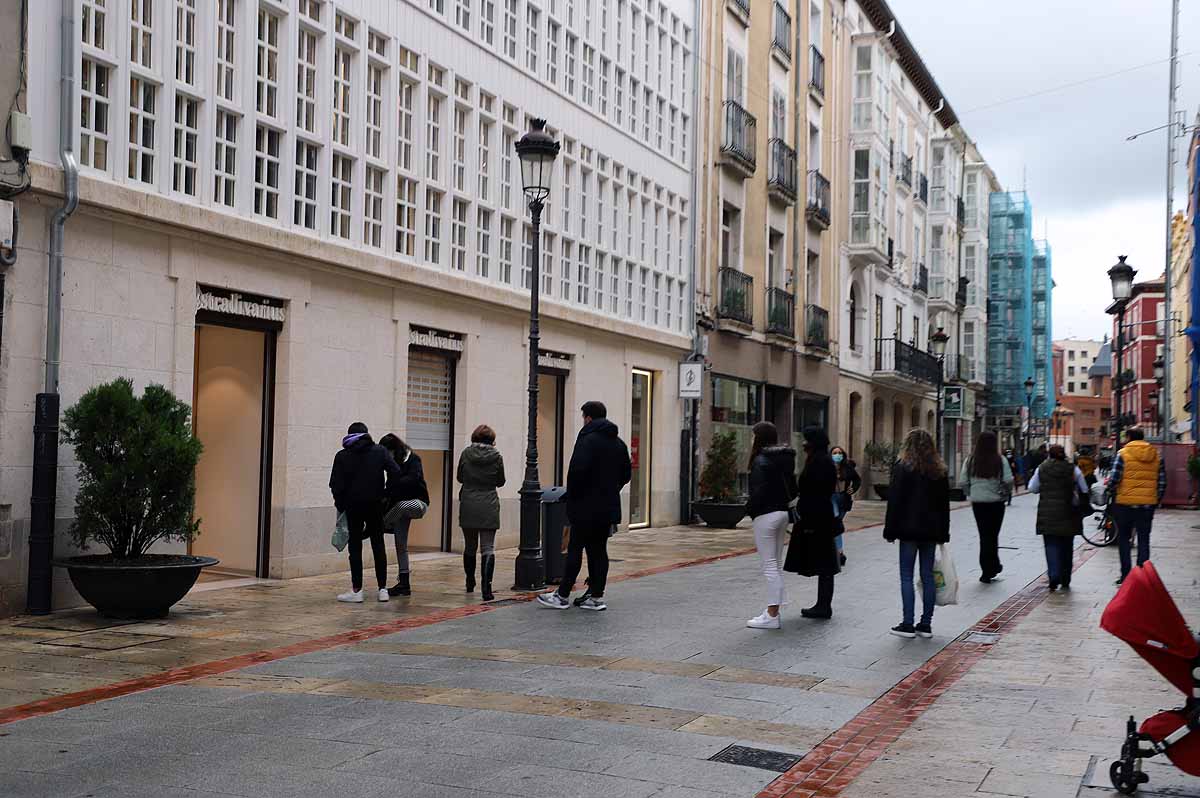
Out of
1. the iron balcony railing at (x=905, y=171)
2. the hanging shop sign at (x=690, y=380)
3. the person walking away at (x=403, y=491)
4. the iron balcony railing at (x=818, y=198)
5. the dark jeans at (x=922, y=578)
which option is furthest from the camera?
the iron balcony railing at (x=905, y=171)

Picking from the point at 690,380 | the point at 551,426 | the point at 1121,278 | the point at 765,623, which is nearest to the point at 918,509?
the point at 765,623

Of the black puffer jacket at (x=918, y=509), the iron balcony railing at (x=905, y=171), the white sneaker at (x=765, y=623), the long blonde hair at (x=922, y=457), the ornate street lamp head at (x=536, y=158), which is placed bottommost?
the white sneaker at (x=765, y=623)

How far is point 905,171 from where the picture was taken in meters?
48.3

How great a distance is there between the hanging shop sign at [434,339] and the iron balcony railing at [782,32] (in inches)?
682

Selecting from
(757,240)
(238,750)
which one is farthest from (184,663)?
(757,240)

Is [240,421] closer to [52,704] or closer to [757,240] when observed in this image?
[52,704]

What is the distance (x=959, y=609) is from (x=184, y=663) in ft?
25.8

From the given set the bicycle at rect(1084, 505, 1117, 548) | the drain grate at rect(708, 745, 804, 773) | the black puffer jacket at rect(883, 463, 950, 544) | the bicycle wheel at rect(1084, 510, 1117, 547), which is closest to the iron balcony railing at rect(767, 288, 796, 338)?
the bicycle wheel at rect(1084, 510, 1117, 547)

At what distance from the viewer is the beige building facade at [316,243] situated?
12.4 m

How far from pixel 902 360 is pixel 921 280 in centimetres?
720

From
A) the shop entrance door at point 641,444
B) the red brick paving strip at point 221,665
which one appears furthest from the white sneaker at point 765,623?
the shop entrance door at point 641,444

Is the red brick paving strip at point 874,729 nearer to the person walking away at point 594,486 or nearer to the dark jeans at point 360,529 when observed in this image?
the person walking away at point 594,486

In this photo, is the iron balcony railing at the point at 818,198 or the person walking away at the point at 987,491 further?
the iron balcony railing at the point at 818,198

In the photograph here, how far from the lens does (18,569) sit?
11578 mm
